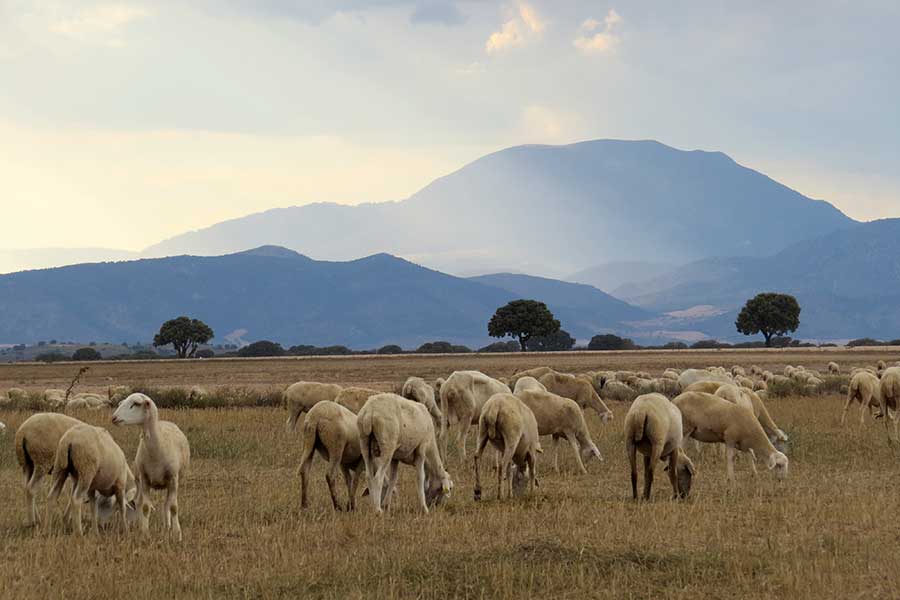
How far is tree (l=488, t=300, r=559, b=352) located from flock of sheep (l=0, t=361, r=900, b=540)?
110 meters

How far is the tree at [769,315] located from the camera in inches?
5576

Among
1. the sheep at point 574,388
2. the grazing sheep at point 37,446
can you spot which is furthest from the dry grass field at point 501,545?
the sheep at point 574,388

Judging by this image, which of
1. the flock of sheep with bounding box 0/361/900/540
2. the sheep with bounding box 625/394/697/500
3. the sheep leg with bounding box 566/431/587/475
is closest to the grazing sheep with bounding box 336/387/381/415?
the flock of sheep with bounding box 0/361/900/540

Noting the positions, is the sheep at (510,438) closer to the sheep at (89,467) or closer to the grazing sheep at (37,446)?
the sheep at (89,467)

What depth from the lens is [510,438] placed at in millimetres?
17062

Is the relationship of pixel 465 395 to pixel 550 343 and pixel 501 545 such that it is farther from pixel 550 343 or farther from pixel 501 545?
pixel 550 343

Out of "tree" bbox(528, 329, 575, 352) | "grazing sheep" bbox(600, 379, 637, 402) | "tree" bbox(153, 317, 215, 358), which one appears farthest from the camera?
"tree" bbox(528, 329, 575, 352)

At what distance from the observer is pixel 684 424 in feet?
63.4

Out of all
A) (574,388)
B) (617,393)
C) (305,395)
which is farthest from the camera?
(617,393)

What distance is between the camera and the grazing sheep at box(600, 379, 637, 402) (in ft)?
135

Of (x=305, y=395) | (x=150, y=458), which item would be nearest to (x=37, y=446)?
(x=150, y=458)

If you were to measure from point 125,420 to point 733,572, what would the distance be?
8.20m

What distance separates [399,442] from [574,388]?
A: 1354 cm

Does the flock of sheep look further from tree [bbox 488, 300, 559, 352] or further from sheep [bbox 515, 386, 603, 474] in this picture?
tree [bbox 488, 300, 559, 352]
